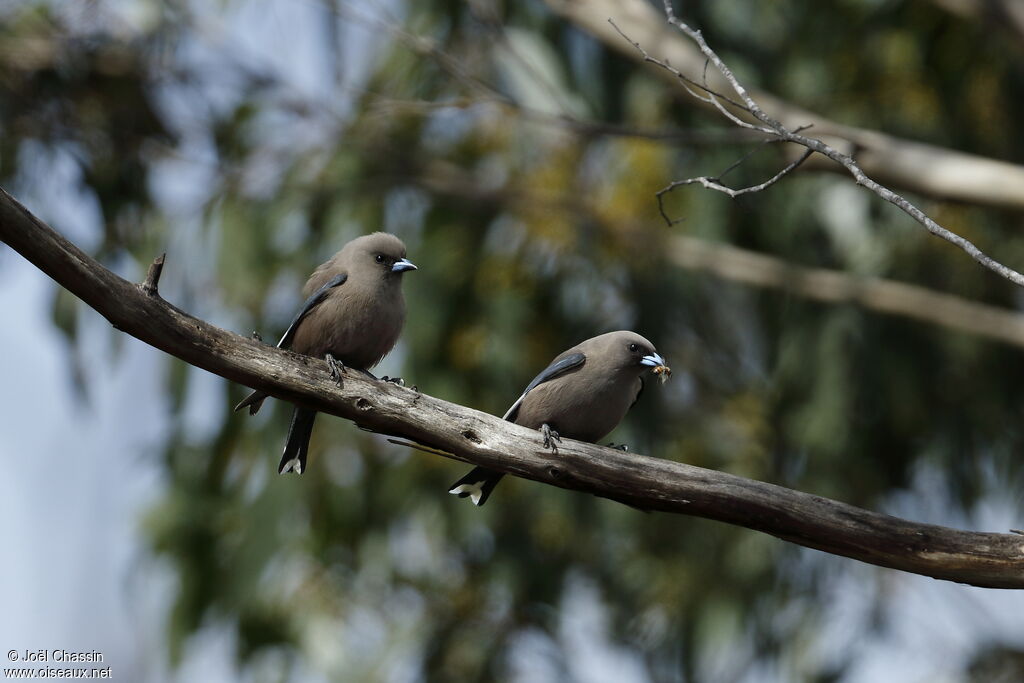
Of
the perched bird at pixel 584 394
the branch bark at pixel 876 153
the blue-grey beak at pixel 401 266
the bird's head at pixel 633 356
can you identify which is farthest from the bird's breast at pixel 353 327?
the branch bark at pixel 876 153

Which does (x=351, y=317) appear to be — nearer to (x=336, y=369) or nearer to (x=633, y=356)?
(x=336, y=369)

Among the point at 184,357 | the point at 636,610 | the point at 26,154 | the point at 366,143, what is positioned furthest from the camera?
the point at 636,610

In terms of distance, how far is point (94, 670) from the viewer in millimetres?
7246

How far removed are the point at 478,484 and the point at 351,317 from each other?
2.93 ft

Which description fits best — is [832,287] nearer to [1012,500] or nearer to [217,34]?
[1012,500]

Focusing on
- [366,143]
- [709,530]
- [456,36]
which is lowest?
[709,530]

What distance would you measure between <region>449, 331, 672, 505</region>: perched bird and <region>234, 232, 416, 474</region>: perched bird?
675 mm

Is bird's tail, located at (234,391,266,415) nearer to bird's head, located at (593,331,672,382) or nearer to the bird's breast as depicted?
the bird's breast

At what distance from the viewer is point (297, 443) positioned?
5184 millimetres

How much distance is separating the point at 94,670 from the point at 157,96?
5031 millimetres

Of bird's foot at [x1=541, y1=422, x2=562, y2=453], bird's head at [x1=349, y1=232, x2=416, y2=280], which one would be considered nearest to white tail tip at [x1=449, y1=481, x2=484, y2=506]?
bird's foot at [x1=541, y1=422, x2=562, y2=453]

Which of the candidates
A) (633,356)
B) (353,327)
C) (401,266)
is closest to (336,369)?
(353,327)

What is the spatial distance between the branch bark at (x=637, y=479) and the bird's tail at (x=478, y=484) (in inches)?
17.6

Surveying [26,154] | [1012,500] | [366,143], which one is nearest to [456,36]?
[366,143]
